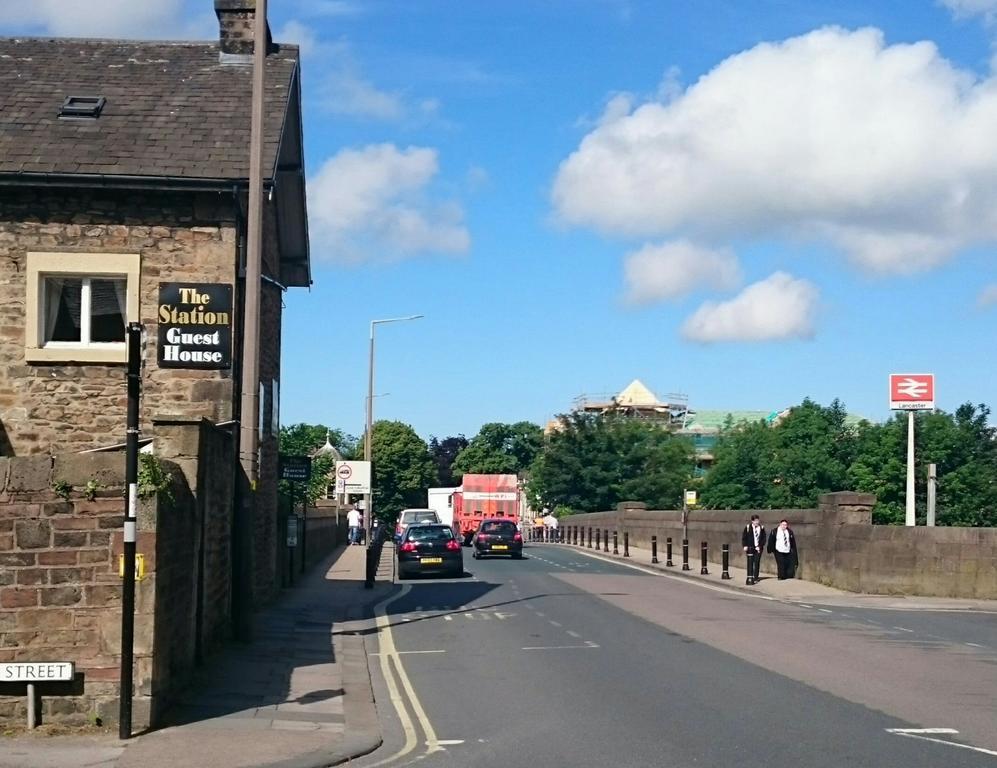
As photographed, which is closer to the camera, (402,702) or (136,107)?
(402,702)

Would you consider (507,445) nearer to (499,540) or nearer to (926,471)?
(926,471)

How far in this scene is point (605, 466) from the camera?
86.1 metres

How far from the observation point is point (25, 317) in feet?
62.7

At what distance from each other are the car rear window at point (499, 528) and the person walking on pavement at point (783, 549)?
15.0m

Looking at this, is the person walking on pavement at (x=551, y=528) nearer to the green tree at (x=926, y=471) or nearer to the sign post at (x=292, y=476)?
the green tree at (x=926, y=471)

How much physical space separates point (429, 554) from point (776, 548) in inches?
347

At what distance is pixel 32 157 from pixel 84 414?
153 inches

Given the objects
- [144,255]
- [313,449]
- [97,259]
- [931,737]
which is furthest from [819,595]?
[313,449]

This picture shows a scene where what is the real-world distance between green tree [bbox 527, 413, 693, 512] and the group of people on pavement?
5103 centimetres

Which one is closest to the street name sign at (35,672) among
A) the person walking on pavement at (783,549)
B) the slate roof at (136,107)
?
the slate roof at (136,107)

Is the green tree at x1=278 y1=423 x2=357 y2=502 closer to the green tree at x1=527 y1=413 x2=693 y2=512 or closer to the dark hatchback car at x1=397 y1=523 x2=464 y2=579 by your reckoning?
the dark hatchback car at x1=397 y1=523 x2=464 y2=579

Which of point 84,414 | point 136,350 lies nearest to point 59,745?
point 136,350

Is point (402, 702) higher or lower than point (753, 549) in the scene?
lower

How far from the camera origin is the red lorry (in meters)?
67.9
